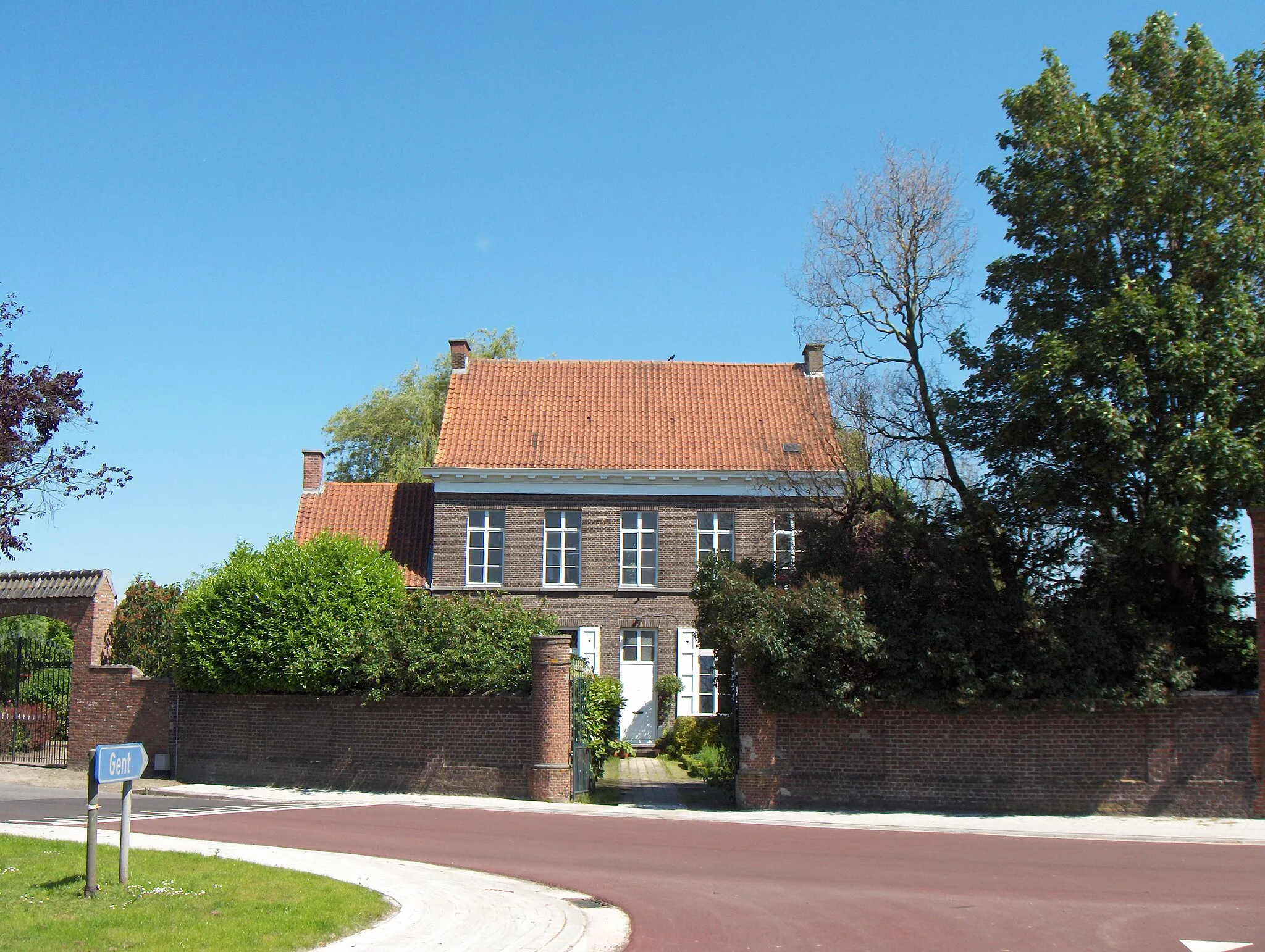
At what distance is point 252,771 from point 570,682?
294 inches

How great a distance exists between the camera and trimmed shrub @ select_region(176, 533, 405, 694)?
22656mm

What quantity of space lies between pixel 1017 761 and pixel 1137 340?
22.9 ft

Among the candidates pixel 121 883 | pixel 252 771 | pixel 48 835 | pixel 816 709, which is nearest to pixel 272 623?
pixel 252 771

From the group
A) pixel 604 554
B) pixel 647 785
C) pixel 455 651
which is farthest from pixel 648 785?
pixel 604 554

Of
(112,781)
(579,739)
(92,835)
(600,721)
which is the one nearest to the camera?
(92,835)

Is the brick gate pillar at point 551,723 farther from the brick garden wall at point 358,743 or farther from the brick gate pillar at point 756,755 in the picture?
the brick gate pillar at point 756,755

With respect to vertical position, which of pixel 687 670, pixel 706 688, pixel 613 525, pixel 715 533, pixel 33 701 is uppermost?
pixel 613 525

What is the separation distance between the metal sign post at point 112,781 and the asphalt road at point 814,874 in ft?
13.4

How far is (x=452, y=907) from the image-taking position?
34.0 ft

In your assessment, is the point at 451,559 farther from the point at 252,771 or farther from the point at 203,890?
the point at 203,890

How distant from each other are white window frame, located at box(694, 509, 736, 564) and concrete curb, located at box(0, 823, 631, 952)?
1899 cm

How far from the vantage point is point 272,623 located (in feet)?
75.7

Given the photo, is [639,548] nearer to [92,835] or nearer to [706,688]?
[706,688]

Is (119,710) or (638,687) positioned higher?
(638,687)
